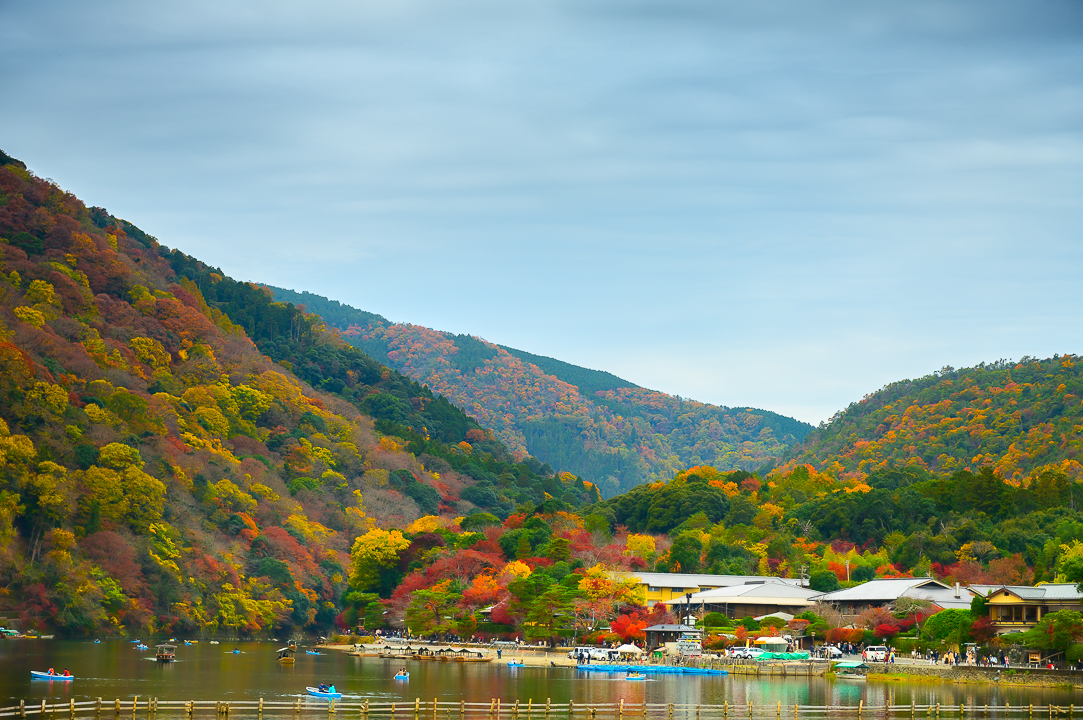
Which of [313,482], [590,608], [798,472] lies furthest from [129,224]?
[590,608]

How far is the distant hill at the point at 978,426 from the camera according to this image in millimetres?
140500

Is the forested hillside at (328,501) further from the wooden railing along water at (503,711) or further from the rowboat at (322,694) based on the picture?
the rowboat at (322,694)

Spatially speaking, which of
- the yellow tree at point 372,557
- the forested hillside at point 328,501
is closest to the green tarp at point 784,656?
the forested hillside at point 328,501

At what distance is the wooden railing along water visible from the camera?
148 feet

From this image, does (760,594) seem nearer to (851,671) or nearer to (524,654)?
(524,654)

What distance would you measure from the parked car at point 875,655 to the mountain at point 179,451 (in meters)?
55.1

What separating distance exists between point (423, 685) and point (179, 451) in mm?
68703

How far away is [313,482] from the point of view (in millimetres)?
146750

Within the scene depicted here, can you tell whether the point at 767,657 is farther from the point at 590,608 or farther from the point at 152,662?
the point at 152,662

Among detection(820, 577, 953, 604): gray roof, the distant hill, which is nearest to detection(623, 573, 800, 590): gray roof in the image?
detection(820, 577, 953, 604): gray roof

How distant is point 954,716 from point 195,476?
92.9 metres

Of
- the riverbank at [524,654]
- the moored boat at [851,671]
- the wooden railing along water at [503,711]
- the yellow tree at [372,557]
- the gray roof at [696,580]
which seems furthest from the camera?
the yellow tree at [372,557]

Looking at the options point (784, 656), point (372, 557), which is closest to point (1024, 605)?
point (784, 656)

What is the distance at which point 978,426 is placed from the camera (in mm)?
158125
